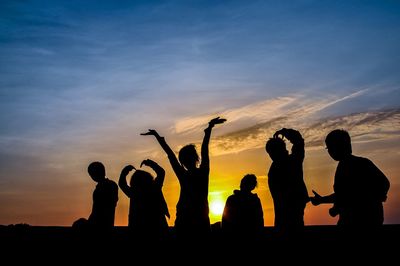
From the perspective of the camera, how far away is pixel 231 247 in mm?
6285

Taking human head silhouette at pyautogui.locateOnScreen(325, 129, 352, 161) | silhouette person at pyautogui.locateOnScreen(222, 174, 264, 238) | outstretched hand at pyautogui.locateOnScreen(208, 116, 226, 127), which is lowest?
silhouette person at pyautogui.locateOnScreen(222, 174, 264, 238)

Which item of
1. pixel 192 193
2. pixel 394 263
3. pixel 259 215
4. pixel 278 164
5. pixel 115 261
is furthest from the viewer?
pixel 259 215

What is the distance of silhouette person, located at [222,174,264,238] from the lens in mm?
6457

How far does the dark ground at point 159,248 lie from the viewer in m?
→ 5.33

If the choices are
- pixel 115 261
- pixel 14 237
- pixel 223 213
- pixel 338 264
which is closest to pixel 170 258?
pixel 115 261

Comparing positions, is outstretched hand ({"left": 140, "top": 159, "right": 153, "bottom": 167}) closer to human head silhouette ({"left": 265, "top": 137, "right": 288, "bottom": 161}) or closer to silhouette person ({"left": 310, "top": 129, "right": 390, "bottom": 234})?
human head silhouette ({"left": 265, "top": 137, "right": 288, "bottom": 161})

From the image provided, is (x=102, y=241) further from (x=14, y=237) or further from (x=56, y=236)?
(x=14, y=237)

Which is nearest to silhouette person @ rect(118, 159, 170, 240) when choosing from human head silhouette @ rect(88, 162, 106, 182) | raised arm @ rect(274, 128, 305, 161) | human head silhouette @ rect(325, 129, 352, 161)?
human head silhouette @ rect(88, 162, 106, 182)

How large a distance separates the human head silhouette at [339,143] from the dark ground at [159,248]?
1279 millimetres

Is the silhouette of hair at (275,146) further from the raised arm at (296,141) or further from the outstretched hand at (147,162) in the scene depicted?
the outstretched hand at (147,162)

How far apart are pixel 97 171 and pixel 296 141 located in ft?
10.1

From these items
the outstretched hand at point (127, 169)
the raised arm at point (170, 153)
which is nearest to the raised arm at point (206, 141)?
the raised arm at point (170, 153)

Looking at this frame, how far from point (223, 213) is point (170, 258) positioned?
1.39 metres

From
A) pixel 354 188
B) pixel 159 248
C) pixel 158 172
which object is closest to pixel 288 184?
pixel 354 188
